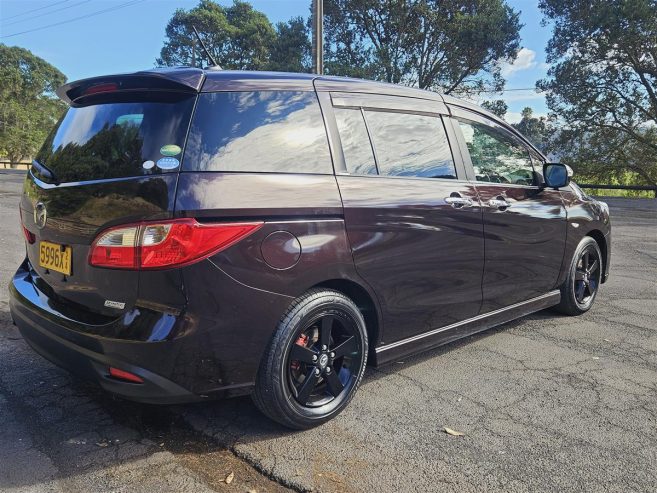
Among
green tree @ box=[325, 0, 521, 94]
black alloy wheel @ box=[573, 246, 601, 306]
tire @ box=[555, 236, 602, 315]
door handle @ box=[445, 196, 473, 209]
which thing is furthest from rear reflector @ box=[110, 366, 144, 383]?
green tree @ box=[325, 0, 521, 94]

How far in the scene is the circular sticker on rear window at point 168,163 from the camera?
7.65 feet

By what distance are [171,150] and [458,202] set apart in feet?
5.98

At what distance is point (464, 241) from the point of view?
3.40 m

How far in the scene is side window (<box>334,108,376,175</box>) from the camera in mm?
2908

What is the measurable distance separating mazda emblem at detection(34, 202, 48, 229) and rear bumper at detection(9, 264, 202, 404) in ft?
1.23

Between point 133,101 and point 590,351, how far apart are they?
357 cm

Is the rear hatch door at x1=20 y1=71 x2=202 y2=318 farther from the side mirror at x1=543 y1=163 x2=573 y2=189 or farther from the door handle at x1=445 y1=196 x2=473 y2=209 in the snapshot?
the side mirror at x1=543 y1=163 x2=573 y2=189

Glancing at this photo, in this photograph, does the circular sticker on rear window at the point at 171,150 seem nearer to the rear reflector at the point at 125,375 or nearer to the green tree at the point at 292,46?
the rear reflector at the point at 125,375

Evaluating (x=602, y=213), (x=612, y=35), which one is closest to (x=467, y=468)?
(x=602, y=213)

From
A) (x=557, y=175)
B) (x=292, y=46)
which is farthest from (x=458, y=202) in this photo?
(x=292, y=46)

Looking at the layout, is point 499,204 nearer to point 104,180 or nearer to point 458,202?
point 458,202

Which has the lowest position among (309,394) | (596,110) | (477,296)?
(309,394)

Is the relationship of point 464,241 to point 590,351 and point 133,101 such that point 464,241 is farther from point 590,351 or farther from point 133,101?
point 133,101

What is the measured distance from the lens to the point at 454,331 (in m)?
3.49
